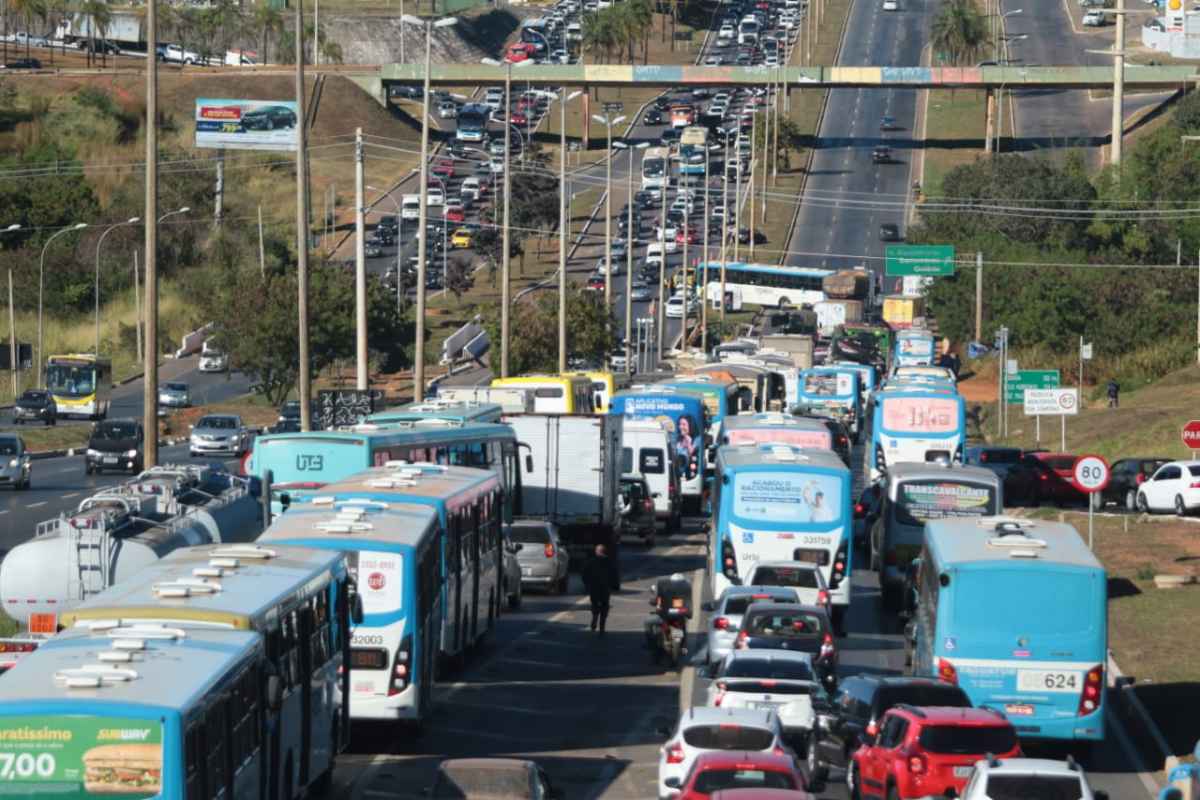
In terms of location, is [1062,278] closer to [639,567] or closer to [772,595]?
[639,567]

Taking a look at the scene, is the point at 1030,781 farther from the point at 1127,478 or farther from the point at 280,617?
the point at 1127,478

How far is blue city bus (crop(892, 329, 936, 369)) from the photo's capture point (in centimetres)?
9275

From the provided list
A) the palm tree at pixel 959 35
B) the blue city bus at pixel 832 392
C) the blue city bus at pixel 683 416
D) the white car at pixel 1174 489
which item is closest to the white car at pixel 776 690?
the white car at pixel 1174 489

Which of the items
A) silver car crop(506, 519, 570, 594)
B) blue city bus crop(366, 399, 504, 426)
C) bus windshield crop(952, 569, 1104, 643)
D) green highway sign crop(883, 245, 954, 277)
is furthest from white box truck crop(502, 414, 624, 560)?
green highway sign crop(883, 245, 954, 277)

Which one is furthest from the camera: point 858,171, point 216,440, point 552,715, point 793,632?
point 858,171

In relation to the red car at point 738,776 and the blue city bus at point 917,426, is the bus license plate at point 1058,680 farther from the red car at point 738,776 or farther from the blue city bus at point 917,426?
the blue city bus at point 917,426

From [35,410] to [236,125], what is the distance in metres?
51.3

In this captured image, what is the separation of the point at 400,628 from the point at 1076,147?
429ft

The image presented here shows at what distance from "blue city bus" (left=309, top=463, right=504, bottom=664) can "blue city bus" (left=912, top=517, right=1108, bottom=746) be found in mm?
6470

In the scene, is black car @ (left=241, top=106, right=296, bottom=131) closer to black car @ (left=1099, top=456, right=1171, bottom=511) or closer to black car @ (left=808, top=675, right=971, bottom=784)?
black car @ (left=1099, top=456, right=1171, bottom=511)

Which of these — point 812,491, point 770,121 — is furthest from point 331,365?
point 812,491

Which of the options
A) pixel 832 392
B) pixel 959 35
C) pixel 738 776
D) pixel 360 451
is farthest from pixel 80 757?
pixel 959 35

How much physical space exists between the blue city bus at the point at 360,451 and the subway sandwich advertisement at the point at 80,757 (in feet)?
48.4

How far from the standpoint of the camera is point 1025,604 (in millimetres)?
24906
